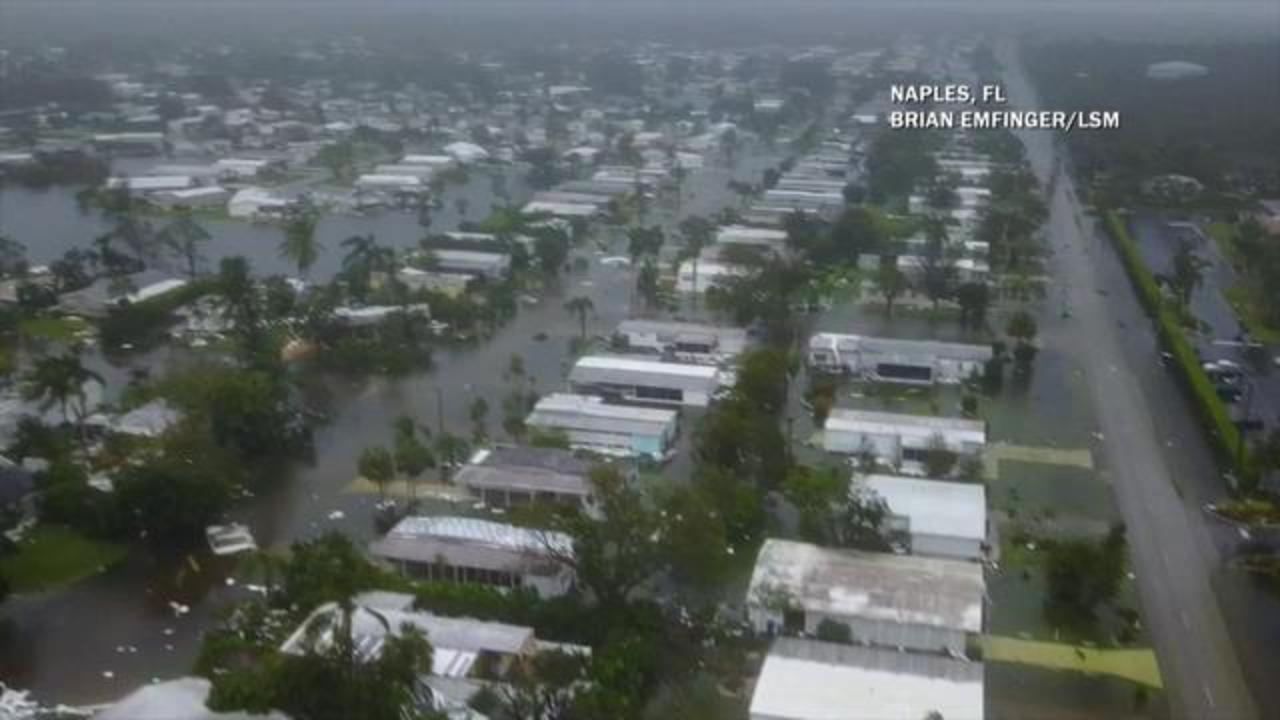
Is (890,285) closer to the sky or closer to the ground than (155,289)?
closer to the sky

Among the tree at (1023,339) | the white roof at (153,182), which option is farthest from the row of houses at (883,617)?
the white roof at (153,182)

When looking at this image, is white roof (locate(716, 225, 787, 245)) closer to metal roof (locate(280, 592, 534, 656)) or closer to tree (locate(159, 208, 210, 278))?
tree (locate(159, 208, 210, 278))

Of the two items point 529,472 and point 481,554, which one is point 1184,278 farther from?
point 481,554

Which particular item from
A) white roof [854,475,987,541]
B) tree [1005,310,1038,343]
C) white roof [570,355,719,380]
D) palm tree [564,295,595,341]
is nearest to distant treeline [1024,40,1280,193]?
tree [1005,310,1038,343]

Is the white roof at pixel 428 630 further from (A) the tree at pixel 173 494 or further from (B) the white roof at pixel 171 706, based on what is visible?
(A) the tree at pixel 173 494

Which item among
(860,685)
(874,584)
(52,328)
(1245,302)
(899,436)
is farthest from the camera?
(1245,302)

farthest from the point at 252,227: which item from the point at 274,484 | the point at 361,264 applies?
the point at 274,484
